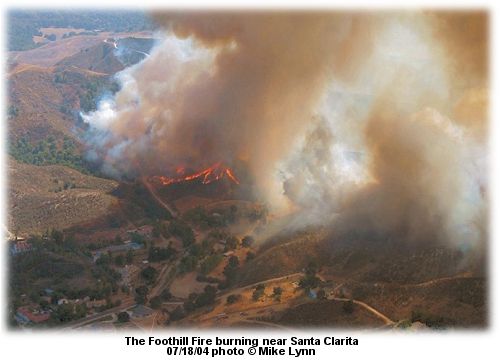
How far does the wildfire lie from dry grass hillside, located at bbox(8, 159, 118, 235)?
419 centimetres

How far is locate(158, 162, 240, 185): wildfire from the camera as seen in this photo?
43.8 m

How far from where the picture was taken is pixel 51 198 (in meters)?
41.7

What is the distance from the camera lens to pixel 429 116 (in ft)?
117

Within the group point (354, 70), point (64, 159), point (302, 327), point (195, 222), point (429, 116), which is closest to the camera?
point (302, 327)

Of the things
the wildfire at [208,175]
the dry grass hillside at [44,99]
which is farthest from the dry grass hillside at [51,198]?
the dry grass hillside at [44,99]

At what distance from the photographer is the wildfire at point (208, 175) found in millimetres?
43812

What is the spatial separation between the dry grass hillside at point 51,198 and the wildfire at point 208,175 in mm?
4185

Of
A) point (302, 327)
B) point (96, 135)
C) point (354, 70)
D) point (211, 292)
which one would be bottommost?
point (302, 327)

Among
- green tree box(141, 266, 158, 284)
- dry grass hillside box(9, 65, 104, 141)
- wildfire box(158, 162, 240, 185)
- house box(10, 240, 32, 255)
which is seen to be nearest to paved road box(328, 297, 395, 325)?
green tree box(141, 266, 158, 284)

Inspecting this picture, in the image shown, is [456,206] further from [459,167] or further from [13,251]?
[13,251]

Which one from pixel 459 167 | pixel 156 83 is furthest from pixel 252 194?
pixel 156 83

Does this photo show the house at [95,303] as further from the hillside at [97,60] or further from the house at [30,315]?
the hillside at [97,60]

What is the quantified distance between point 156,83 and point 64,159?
1003cm

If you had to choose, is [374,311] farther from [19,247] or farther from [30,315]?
[19,247]
